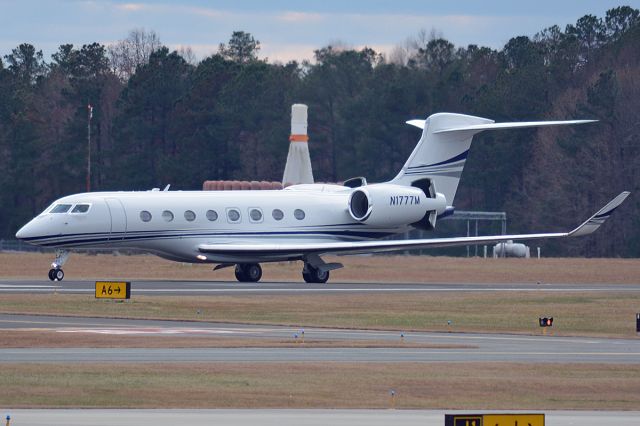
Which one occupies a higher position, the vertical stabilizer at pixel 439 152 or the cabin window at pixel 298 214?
the vertical stabilizer at pixel 439 152

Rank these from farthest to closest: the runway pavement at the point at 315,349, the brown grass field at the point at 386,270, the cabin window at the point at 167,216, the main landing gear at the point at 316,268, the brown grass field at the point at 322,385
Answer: the brown grass field at the point at 386,270 < the main landing gear at the point at 316,268 < the cabin window at the point at 167,216 < the runway pavement at the point at 315,349 < the brown grass field at the point at 322,385

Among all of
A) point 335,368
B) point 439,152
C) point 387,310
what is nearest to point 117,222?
point 387,310

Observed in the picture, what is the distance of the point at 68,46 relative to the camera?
110688mm

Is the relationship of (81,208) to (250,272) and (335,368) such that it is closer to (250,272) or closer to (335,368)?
(250,272)

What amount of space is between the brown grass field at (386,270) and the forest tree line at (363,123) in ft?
72.4

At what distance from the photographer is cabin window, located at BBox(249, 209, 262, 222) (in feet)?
153

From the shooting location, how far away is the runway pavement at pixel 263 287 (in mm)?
39812

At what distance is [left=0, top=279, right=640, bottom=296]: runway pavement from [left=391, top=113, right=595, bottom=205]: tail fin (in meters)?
4.95

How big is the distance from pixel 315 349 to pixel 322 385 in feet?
16.5

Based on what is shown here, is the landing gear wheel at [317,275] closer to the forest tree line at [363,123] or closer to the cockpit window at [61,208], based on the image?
the cockpit window at [61,208]

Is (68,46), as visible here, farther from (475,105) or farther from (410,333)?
(410,333)

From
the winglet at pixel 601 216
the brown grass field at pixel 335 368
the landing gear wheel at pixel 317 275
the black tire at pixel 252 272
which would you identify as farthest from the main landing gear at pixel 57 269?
the winglet at pixel 601 216

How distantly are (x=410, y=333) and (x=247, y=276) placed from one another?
1907cm

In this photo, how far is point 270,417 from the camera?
1620 centimetres
